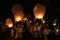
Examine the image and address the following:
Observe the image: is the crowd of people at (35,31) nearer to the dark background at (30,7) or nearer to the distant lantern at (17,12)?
the distant lantern at (17,12)

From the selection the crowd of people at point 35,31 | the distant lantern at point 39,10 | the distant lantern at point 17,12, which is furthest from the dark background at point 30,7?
the crowd of people at point 35,31

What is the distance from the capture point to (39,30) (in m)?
6.79

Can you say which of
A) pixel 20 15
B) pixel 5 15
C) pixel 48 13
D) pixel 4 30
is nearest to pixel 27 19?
pixel 20 15

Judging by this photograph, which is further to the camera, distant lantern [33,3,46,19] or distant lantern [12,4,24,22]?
distant lantern [12,4,24,22]

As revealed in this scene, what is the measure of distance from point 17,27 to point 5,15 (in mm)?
3614

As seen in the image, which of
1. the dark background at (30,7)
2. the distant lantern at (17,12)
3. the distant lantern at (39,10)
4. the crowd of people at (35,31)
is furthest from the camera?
the dark background at (30,7)

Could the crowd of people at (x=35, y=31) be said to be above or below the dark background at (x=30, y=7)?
below

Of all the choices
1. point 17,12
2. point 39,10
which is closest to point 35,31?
point 39,10

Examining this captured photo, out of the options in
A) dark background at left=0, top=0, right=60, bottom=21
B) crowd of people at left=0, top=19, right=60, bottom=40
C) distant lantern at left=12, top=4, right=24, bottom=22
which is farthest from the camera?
dark background at left=0, top=0, right=60, bottom=21

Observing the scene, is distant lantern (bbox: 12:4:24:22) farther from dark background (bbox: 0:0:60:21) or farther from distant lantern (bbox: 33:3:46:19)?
dark background (bbox: 0:0:60:21)

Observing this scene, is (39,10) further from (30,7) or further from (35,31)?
(30,7)

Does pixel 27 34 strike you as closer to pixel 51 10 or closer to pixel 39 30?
pixel 39 30

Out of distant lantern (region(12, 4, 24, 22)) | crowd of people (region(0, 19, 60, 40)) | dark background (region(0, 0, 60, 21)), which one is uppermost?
dark background (region(0, 0, 60, 21))

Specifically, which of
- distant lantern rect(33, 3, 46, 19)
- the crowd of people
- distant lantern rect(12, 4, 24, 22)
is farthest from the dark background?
the crowd of people
